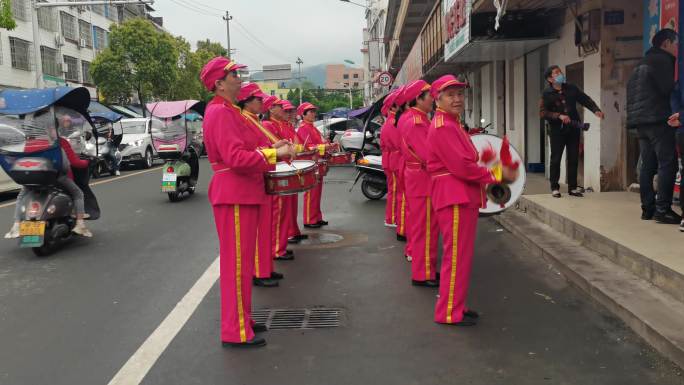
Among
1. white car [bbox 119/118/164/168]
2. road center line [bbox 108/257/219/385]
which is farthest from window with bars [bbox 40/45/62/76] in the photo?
road center line [bbox 108/257/219/385]

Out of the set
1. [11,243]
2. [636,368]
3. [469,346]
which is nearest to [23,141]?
[11,243]

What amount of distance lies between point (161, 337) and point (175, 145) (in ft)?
28.6

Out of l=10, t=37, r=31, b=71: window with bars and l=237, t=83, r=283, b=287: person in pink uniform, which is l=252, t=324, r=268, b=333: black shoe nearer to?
l=237, t=83, r=283, b=287: person in pink uniform

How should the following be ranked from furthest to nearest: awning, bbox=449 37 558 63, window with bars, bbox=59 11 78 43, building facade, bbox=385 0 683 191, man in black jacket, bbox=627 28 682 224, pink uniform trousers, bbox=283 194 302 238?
window with bars, bbox=59 11 78 43
awning, bbox=449 37 558 63
building facade, bbox=385 0 683 191
pink uniform trousers, bbox=283 194 302 238
man in black jacket, bbox=627 28 682 224

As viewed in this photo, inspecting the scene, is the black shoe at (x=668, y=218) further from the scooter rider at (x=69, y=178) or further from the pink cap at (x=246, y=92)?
the scooter rider at (x=69, y=178)

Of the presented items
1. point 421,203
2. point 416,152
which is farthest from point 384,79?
point 421,203

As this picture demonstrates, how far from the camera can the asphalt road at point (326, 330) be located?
3.91 m

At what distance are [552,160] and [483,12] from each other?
4.07m

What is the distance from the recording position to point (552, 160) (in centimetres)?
924

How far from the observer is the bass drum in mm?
4770

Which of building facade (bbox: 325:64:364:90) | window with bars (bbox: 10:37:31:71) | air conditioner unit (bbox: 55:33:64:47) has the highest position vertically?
building facade (bbox: 325:64:364:90)

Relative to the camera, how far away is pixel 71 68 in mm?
42594

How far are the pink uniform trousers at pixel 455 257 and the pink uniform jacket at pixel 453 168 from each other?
0.25ft

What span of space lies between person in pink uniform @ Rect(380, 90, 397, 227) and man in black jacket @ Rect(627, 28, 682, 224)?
2.51 metres
